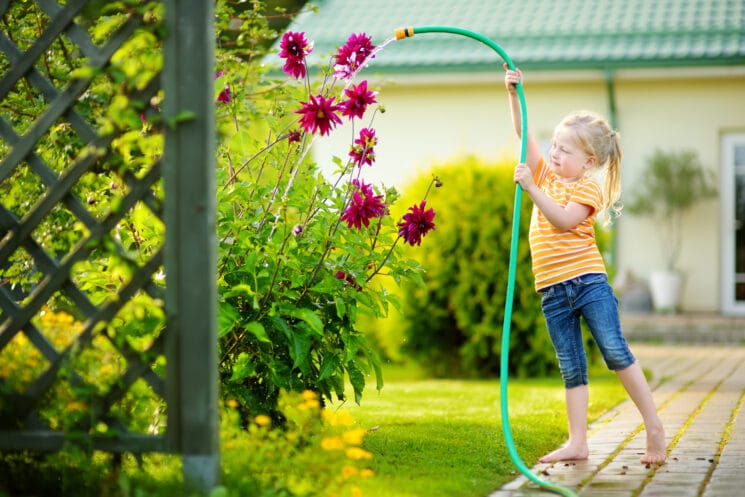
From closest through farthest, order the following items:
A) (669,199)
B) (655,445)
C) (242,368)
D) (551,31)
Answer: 1. (242,368)
2. (655,445)
3. (669,199)
4. (551,31)

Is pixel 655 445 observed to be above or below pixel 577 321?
below

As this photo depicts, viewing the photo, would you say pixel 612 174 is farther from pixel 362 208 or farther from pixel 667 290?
pixel 667 290

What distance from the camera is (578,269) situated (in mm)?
4168

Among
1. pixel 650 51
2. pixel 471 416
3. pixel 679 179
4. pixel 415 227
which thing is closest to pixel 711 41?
pixel 650 51

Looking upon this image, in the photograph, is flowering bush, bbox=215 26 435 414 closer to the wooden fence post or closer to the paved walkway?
the wooden fence post

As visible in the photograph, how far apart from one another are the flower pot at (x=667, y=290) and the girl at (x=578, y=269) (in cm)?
807

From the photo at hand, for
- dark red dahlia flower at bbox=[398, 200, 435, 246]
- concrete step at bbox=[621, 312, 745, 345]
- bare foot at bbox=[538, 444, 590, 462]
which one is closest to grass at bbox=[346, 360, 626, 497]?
bare foot at bbox=[538, 444, 590, 462]

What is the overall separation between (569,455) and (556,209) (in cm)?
92

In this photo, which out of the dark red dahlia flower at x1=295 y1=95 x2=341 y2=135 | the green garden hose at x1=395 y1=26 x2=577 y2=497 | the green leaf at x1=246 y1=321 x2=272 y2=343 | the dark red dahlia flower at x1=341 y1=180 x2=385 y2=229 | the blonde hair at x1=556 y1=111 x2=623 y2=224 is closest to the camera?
the green garden hose at x1=395 y1=26 x2=577 y2=497

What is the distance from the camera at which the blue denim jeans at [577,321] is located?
4.13 meters

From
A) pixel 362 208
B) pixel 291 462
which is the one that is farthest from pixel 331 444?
pixel 362 208

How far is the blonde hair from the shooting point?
13.9 ft

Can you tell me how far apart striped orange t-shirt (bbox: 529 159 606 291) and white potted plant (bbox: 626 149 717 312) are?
26.8 ft

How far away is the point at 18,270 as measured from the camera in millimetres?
4523
